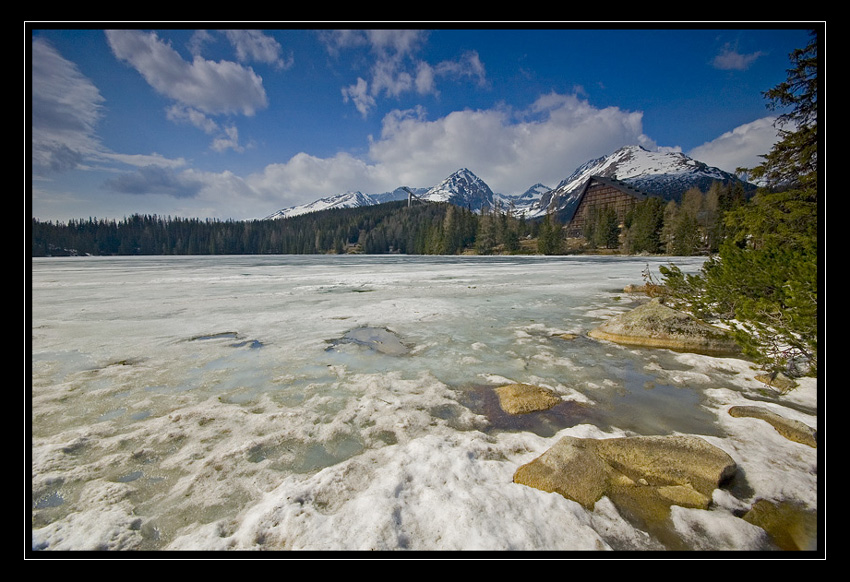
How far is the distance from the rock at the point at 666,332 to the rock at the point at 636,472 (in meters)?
4.82

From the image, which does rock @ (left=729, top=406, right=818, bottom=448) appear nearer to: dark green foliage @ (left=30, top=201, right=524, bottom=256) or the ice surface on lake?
the ice surface on lake

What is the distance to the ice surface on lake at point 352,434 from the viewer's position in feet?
7.25

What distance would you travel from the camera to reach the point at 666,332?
720cm

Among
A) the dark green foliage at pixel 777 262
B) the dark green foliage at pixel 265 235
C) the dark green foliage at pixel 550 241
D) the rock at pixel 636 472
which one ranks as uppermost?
the dark green foliage at pixel 265 235

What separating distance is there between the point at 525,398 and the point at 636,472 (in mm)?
1739

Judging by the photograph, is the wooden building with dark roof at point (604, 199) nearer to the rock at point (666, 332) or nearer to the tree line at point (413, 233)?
the tree line at point (413, 233)

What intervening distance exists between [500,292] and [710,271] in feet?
29.3

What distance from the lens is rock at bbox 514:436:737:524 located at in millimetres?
2455

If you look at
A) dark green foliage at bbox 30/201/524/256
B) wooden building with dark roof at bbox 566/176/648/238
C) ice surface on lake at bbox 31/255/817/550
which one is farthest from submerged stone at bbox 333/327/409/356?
wooden building with dark roof at bbox 566/176/648/238

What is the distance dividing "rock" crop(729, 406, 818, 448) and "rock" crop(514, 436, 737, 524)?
50.3 inches

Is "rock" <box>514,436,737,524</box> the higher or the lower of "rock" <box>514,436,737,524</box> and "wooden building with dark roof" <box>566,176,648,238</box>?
the lower

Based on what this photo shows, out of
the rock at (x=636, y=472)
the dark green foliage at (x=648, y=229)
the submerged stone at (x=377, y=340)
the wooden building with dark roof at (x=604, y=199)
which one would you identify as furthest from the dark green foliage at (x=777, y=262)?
the wooden building with dark roof at (x=604, y=199)
